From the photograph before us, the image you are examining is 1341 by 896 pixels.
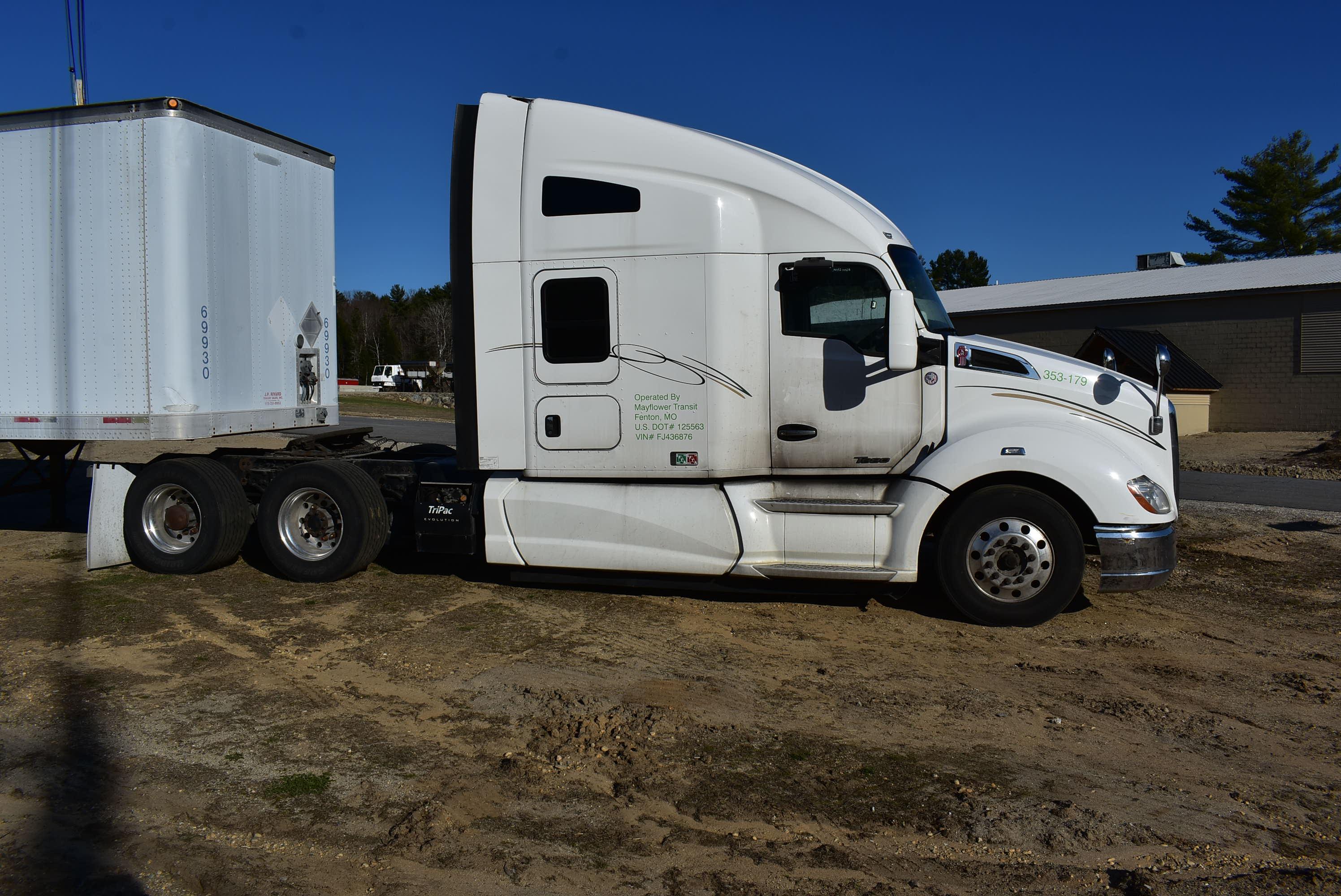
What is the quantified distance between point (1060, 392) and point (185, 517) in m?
7.45

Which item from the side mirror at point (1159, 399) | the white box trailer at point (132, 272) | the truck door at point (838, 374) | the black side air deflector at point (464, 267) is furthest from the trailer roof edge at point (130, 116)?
the side mirror at point (1159, 399)

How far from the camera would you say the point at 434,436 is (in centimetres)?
2228

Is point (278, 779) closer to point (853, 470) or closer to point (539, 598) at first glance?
point (539, 598)

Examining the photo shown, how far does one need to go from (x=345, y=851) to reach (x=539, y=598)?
4232 millimetres

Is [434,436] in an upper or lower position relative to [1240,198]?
lower

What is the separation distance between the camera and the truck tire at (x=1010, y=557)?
6.81m

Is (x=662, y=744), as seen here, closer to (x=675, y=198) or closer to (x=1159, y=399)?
(x=675, y=198)

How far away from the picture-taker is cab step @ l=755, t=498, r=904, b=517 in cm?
705

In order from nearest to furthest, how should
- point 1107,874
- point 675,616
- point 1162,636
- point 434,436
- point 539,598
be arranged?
point 1107,874
point 1162,636
point 675,616
point 539,598
point 434,436

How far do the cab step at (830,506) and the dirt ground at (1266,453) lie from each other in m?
10.3

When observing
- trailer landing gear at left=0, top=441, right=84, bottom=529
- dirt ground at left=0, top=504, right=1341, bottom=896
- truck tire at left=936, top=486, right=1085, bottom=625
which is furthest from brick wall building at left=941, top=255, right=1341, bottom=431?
trailer landing gear at left=0, top=441, right=84, bottom=529

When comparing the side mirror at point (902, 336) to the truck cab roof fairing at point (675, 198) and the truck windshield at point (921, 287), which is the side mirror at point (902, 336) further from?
the truck cab roof fairing at point (675, 198)

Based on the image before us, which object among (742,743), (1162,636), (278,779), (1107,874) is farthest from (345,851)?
(1162,636)

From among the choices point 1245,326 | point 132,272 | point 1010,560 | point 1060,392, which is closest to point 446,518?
point 132,272
